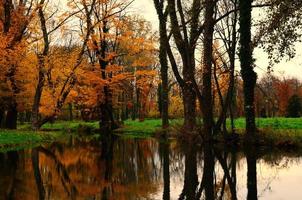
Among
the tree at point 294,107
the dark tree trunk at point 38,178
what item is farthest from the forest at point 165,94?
the tree at point 294,107

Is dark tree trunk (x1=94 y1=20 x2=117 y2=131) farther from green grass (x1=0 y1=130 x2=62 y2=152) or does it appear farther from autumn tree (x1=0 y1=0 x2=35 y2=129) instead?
green grass (x1=0 y1=130 x2=62 y2=152)

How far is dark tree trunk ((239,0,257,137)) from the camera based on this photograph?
2119 cm

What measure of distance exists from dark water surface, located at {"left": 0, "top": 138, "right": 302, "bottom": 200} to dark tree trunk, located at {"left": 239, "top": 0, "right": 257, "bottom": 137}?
10.4 feet

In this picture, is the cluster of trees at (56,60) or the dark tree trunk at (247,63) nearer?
the dark tree trunk at (247,63)

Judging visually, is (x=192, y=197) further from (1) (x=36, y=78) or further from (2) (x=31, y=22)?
(1) (x=36, y=78)

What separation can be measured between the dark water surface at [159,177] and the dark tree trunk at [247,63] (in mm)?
3166

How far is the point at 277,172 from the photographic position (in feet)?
42.3

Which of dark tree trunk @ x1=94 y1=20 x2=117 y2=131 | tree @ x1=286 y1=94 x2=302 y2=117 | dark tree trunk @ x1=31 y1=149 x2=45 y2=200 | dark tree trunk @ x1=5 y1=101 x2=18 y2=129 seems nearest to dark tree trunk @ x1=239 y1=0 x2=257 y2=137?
dark tree trunk @ x1=31 y1=149 x2=45 y2=200

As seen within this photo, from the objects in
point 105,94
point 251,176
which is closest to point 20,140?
point 105,94

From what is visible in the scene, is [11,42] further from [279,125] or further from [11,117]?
[279,125]

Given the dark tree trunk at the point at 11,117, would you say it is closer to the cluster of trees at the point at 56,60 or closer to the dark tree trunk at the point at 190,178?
the cluster of trees at the point at 56,60

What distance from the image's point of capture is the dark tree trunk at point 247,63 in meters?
21.2

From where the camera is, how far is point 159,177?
12.8 m

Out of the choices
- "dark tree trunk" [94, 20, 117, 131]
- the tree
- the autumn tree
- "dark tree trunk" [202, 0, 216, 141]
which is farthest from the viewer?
the tree
